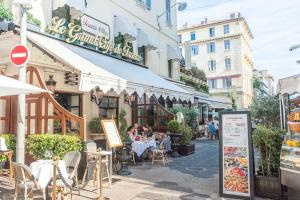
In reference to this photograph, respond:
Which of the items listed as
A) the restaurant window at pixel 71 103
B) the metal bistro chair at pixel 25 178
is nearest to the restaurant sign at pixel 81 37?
the restaurant window at pixel 71 103

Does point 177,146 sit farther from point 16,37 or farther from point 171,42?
point 171,42

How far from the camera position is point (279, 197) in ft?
20.4

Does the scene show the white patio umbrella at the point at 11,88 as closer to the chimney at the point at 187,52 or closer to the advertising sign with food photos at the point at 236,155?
the advertising sign with food photos at the point at 236,155

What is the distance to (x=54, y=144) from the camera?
757cm

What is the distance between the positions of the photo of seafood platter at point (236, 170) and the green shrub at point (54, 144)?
3802 mm

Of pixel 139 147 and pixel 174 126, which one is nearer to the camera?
pixel 139 147

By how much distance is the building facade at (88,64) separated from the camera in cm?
848

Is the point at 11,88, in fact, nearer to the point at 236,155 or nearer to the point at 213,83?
the point at 236,155

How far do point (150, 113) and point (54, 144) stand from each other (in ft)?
29.7

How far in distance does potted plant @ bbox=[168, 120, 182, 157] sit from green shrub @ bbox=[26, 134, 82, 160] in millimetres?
6054

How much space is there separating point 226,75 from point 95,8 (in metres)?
43.0

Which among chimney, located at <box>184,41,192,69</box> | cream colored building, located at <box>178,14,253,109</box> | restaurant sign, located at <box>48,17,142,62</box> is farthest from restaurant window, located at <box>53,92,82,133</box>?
cream colored building, located at <box>178,14,253,109</box>

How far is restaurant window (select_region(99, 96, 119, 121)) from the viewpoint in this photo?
43.6ft

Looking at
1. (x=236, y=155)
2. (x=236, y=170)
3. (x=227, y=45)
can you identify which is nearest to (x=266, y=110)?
(x=236, y=155)
